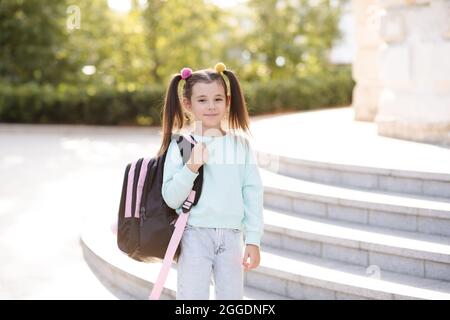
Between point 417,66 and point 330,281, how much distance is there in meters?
3.28

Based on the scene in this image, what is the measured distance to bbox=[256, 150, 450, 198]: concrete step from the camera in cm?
475

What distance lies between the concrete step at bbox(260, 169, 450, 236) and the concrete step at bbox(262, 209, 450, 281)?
7 centimetres

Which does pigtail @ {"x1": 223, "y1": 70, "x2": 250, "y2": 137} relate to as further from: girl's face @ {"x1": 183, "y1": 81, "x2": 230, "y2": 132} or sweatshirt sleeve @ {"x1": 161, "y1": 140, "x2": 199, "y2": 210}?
sweatshirt sleeve @ {"x1": 161, "y1": 140, "x2": 199, "y2": 210}

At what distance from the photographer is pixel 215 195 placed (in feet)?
9.33

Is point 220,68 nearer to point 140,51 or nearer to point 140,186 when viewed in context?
point 140,186

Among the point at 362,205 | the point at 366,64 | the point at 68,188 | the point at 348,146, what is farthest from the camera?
the point at 366,64

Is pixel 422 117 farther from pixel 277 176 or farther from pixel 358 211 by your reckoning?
pixel 358 211

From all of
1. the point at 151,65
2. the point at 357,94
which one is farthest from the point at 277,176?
the point at 151,65

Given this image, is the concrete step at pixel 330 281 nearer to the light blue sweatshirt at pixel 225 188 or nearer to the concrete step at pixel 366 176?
the concrete step at pixel 366 176

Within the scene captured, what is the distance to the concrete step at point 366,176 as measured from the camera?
4.75 metres

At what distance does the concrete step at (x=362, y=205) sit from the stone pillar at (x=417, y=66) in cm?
190

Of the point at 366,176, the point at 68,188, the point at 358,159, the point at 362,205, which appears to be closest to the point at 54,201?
the point at 68,188

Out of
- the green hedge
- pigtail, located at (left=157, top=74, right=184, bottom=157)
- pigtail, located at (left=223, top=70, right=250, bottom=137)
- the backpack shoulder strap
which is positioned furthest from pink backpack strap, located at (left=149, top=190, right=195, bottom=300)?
the green hedge

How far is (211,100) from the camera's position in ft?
9.23
